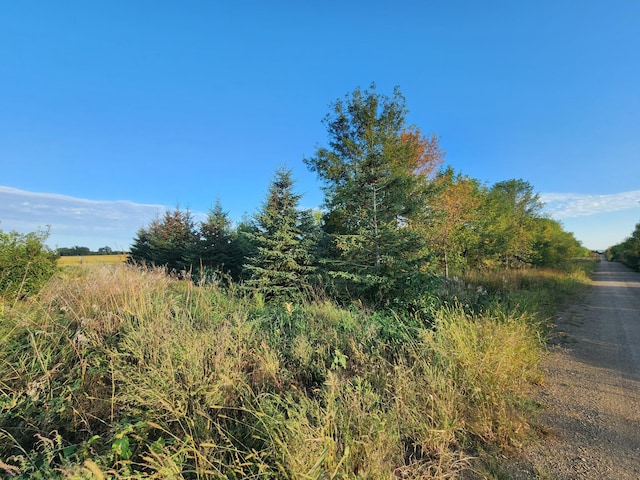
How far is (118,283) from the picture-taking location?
473 centimetres

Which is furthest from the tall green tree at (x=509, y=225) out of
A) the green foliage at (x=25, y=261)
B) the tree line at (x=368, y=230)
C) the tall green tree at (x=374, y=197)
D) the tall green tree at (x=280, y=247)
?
the green foliage at (x=25, y=261)

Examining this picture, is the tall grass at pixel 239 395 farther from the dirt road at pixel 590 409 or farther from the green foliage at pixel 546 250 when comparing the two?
the green foliage at pixel 546 250

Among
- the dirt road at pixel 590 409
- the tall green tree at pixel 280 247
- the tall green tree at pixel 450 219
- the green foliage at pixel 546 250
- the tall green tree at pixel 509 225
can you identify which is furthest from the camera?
the green foliage at pixel 546 250

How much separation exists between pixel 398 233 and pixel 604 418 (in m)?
5.88

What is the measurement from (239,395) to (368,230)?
689 centimetres

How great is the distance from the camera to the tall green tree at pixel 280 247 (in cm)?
1091

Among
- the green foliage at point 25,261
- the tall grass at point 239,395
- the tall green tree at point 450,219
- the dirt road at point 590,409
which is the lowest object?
the dirt road at point 590,409

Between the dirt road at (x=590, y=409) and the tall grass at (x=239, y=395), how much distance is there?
0.30 metres

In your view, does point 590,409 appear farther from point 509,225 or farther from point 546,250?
point 546,250

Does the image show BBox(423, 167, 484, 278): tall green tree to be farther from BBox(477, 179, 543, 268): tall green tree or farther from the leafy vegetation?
the leafy vegetation

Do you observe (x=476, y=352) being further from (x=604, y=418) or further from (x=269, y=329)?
(x=269, y=329)

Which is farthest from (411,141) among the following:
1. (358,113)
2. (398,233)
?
(398,233)

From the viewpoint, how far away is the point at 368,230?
8.93 meters

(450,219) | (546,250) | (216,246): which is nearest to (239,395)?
(450,219)
